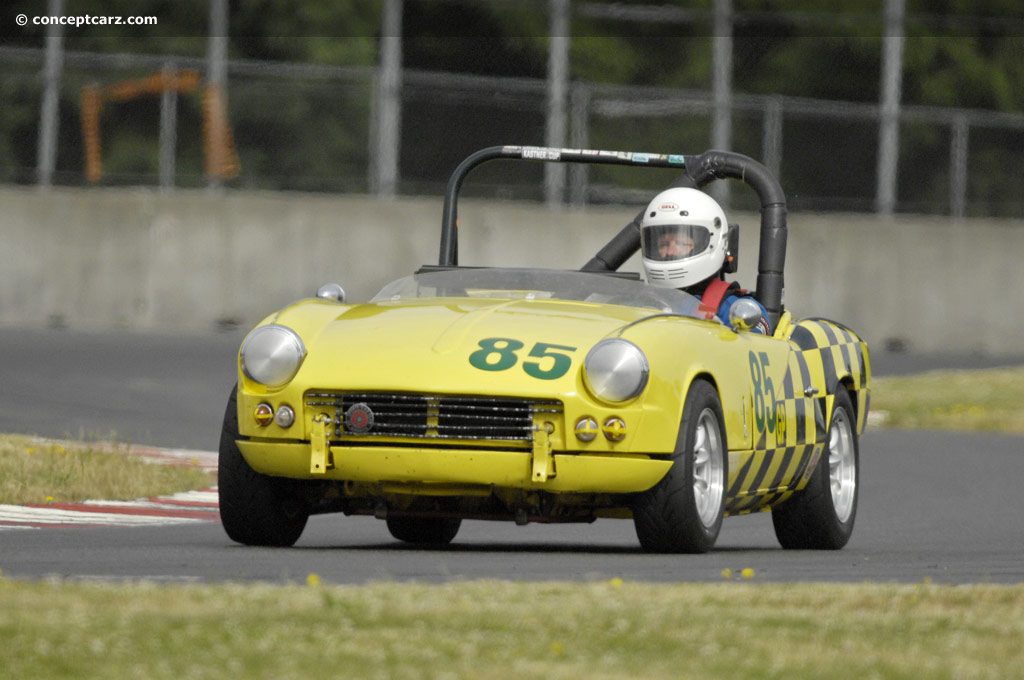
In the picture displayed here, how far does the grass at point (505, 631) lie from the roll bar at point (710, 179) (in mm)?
4040

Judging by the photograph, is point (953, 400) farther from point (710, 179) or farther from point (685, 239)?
point (685, 239)

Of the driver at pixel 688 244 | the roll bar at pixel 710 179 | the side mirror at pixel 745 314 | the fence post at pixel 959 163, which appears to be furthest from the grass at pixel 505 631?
the fence post at pixel 959 163

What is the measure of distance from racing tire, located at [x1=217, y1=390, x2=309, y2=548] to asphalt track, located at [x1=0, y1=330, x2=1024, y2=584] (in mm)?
148

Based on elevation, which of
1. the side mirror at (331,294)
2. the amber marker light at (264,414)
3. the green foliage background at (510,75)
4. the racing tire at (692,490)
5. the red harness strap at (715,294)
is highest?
the green foliage background at (510,75)

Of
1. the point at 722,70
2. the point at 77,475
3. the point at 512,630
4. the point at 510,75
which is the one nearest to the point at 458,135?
the point at 722,70

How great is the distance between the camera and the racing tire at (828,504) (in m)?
9.94

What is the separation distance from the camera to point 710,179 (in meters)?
10.7

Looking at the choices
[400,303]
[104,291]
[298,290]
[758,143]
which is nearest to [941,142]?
[758,143]

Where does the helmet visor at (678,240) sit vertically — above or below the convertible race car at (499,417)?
above

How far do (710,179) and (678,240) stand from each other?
24.7 inches

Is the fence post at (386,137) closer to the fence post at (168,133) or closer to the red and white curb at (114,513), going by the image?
the fence post at (168,133)

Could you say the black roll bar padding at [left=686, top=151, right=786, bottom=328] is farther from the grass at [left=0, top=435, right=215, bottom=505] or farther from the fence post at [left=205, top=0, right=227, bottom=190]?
the fence post at [left=205, top=0, right=227, bottom=190]

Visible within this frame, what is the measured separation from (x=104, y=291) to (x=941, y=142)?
32.7 feet

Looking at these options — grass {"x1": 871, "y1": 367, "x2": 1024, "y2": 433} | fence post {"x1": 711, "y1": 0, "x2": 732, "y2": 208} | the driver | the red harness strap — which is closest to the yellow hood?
the red harness strap
